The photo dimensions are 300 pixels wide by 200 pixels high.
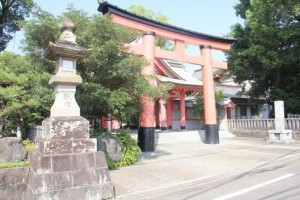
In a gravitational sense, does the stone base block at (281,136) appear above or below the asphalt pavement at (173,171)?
above

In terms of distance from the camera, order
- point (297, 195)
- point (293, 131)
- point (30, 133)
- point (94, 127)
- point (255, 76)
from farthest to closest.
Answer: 1. point (255, 76)
2. point (293, 131)
3. point (30, 133)
4. point (94, 127)
5. point (297, 195)

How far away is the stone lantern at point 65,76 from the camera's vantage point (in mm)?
6445

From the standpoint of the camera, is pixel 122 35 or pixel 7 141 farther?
pixel 122 35

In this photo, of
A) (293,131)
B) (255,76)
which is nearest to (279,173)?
(293,131)

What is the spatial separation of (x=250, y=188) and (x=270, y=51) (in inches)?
622

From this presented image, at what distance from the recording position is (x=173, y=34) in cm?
1437

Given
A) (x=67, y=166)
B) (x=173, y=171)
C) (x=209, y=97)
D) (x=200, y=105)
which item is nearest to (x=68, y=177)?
(x=67, y=166)

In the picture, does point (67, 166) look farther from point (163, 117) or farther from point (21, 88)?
point (163, 117)

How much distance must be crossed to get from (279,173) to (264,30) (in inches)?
551

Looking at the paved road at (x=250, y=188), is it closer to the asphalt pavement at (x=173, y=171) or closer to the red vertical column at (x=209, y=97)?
the asphalt pavement at (x=173, y=171)

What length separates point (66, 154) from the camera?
604 cm

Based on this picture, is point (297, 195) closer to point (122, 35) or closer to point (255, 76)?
point (122, 35)

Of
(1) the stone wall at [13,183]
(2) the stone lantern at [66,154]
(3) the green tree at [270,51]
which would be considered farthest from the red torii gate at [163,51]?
(1) the stone wall at [13,183]

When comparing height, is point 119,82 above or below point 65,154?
above
